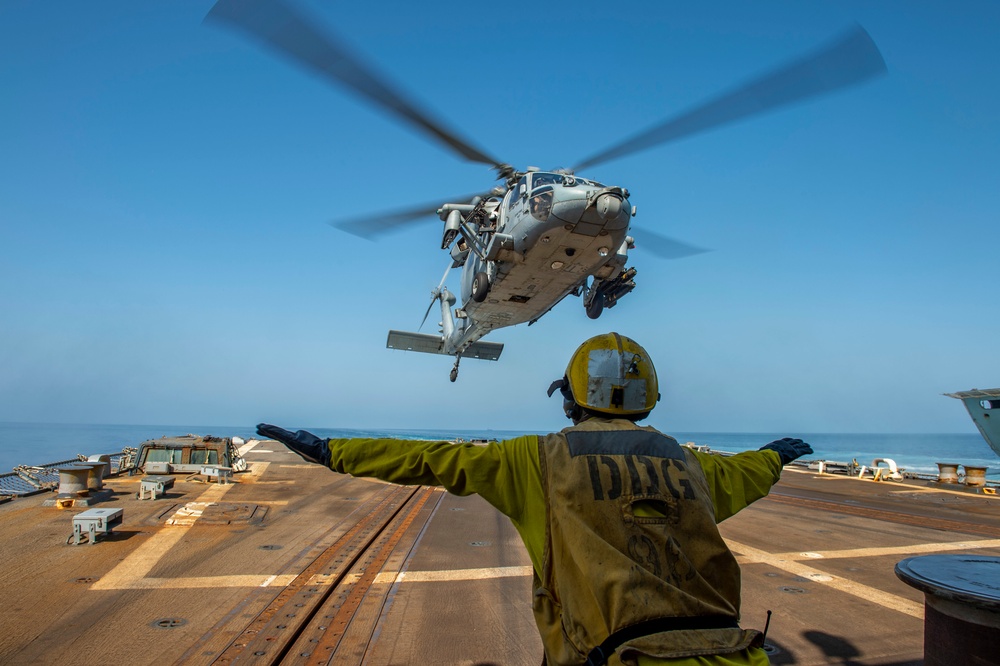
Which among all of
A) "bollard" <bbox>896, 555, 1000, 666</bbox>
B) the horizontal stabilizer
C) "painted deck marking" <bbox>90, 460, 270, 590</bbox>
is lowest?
"painted deck marking" <bbox>90, 460, 270, 590</bbox>

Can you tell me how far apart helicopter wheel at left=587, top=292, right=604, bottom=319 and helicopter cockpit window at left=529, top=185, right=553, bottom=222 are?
145 inches

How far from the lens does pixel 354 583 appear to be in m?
7.50

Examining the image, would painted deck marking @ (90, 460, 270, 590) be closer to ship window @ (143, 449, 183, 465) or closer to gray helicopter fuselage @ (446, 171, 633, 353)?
gray helicopter fuselage @ (446, 171, 633, 353)

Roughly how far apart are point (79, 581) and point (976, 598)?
9.40m

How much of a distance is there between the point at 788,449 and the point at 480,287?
11391mm

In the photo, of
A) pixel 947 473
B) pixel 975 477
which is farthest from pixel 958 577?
A: pixel 947 473

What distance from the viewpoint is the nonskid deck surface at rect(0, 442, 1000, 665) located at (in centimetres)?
549

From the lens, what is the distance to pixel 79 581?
728 centimetres

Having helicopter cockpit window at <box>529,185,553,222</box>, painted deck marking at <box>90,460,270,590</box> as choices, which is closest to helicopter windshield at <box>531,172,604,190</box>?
helicopter cockpit window at <box>529,185,553,222</box>

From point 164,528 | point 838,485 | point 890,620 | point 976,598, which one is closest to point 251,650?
point 976,598

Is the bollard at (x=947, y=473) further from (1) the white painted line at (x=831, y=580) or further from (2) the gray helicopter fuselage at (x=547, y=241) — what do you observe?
(2) the gray helicopter fuselage at (x=547, y=241)

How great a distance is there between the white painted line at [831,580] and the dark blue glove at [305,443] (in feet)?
25.1

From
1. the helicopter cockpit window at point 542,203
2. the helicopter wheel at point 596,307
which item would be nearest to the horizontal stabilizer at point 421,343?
the helicopter wheel at point 596,307

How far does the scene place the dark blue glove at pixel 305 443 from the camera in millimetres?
2359
